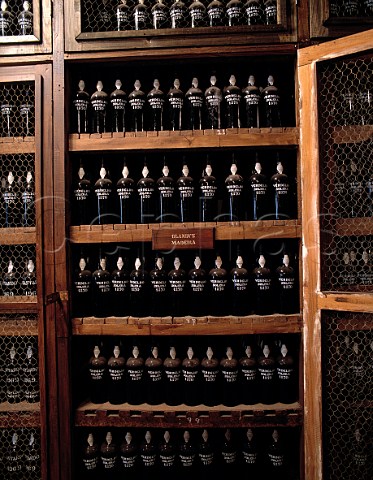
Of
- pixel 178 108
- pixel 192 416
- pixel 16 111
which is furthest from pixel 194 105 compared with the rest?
pixel 192 416

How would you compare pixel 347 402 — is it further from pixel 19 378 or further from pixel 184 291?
pixel 19 378

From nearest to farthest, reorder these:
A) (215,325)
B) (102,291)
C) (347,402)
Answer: (347,402), (215,325), (102,291)

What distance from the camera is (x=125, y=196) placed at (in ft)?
6.68

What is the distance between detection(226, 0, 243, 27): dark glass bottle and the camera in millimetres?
1933

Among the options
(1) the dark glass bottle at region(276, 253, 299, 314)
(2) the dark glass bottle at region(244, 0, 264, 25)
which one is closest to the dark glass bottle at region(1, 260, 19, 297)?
(1) the dark glass bottle at region(276, 253, 299, 314)

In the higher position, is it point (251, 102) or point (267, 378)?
point (251, 102)

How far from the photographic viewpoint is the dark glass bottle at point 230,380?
1.96 meters

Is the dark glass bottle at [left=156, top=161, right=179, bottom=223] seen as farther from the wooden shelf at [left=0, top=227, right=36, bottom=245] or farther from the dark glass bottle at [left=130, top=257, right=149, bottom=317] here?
the wooden shelf at [left=0, top=227, right=36, bottom=245]

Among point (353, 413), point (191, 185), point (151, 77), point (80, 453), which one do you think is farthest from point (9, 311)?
point (353, 413)

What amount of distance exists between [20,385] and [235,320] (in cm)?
108

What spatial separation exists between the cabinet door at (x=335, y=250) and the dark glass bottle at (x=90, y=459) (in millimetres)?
969

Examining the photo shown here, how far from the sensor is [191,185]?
2012 mm

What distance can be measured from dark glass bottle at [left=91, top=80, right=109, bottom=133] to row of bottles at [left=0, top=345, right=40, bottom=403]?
112 centimetres

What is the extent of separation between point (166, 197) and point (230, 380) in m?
0.91
